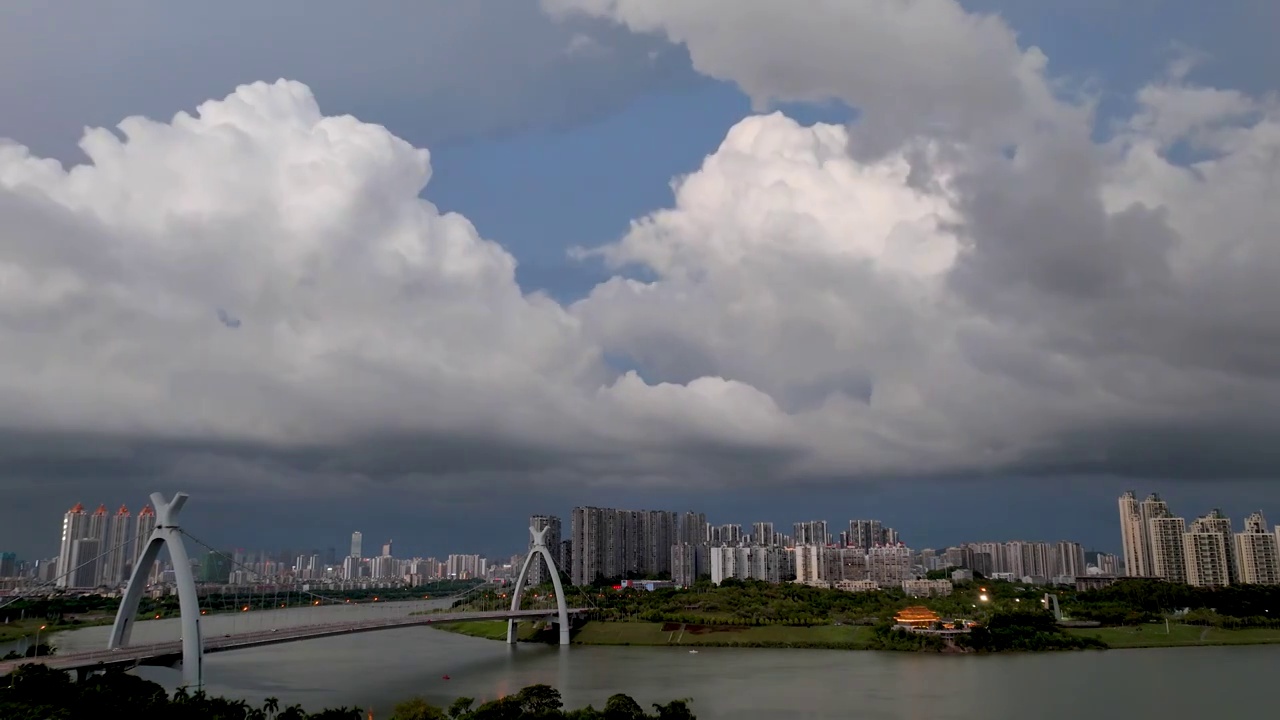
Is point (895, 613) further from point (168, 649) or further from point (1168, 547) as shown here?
point (1168, 547)

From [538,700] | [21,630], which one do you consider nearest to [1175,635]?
[538,700]

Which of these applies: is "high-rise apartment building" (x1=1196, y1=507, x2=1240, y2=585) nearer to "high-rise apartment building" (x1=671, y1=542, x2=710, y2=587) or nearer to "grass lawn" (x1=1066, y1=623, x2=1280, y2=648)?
"grass lawn" (x1=1066, y1=623, x2=1280, y2=648)

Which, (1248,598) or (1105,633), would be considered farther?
(1248,598)

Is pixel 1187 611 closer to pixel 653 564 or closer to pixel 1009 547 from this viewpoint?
pixel 653 564

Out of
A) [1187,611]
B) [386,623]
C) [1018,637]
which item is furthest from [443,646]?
[1187,611]

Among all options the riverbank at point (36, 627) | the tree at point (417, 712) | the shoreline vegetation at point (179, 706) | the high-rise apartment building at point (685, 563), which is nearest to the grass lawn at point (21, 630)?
the riverbank at point (36, 627)

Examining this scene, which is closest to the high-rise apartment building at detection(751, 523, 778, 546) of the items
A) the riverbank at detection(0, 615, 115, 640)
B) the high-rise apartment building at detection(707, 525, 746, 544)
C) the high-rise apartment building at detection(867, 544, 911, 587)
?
the high-rise apartment building at detection(707, 525, 746, 544)
